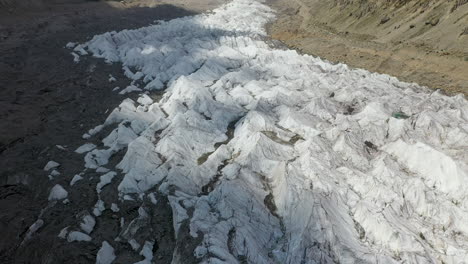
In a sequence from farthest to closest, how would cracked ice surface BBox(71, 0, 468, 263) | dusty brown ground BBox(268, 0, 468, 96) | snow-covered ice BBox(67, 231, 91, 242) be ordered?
1. dusty brown ground BBox(268, 0, 468, 96)
2. snow-covered ice BBox(67, 231, 91, 242)
3. cracked ice surface BBox(71, 0, 468, 263)

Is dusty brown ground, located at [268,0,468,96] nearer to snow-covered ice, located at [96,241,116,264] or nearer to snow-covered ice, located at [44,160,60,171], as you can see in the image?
snow-covered ice, located at [96,241,116,264]

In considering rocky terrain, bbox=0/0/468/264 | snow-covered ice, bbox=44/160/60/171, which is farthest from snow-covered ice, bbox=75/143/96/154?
snow-covered ice, bbox=44/160/60/171

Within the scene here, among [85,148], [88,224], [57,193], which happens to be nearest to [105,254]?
[88,224]

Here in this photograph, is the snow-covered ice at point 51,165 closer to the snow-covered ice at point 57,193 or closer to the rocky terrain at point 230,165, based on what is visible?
the rocky terrain at point 230,165

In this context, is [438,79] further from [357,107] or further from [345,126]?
[345,126]

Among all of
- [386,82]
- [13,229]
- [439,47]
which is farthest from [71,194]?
[439,47]

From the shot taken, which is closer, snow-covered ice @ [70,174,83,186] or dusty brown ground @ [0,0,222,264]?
dusty brown ground @ [0,0,222,264]
